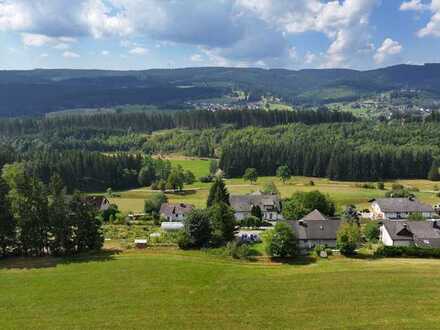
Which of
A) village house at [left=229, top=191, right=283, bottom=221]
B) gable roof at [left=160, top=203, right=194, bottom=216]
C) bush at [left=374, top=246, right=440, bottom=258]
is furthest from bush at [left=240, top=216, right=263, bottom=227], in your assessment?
bush at [left=374, top=246, right=440, bottom=258]

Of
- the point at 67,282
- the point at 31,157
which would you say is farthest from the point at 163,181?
the point at 67,282

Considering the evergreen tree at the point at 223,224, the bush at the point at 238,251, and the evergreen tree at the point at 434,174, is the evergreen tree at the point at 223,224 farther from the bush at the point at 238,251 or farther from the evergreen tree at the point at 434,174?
the evergreen tree at the point at 434,174

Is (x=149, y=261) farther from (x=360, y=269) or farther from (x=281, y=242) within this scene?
(x=360, y=269)

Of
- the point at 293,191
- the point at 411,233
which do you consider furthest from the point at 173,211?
the point at 411,233

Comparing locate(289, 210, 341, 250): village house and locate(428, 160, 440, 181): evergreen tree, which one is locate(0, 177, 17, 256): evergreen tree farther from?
locate(428, 160, 440, 181): evergreen tree

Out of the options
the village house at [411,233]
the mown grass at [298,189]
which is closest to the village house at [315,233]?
the village house at [411,233]
